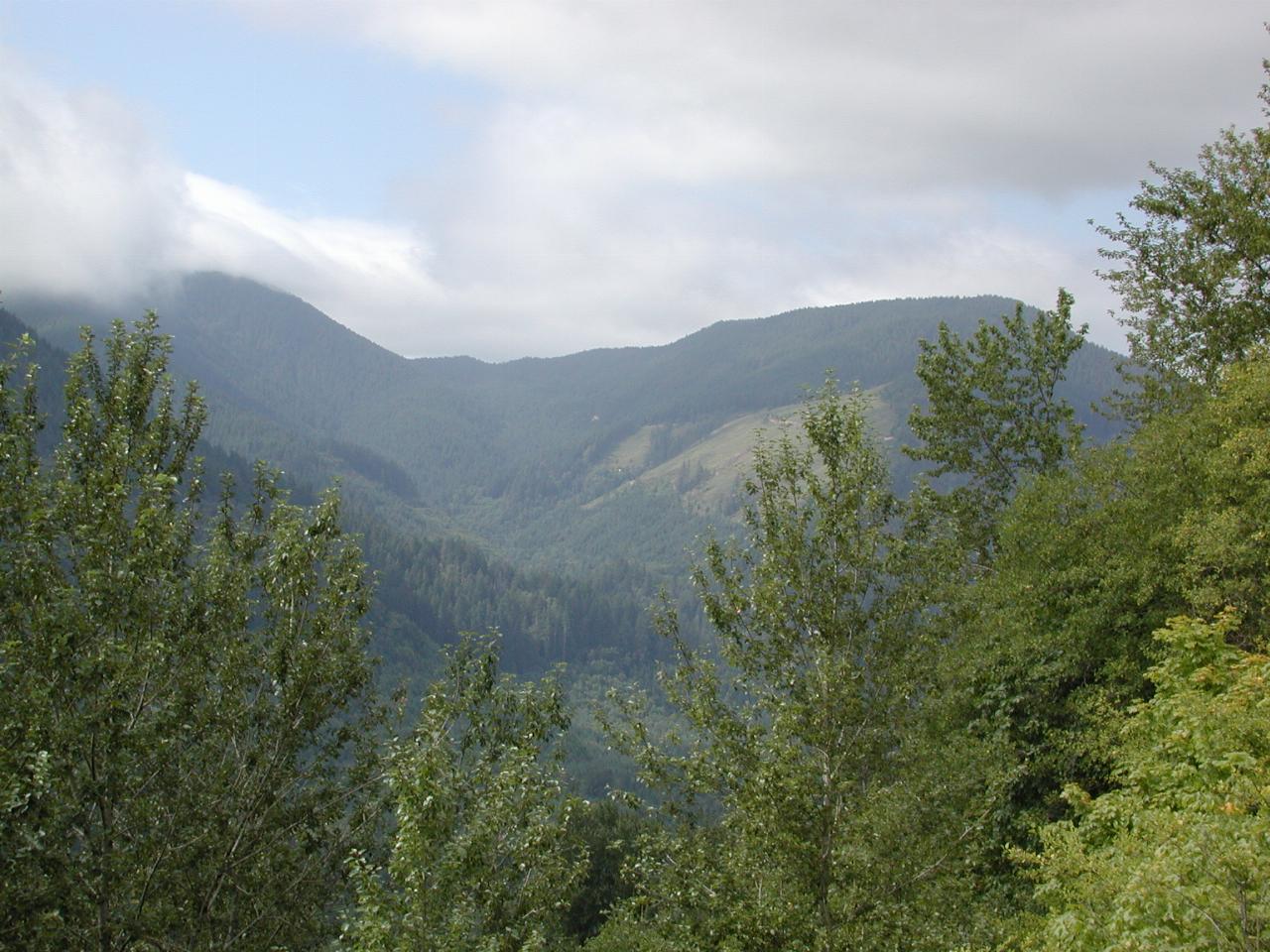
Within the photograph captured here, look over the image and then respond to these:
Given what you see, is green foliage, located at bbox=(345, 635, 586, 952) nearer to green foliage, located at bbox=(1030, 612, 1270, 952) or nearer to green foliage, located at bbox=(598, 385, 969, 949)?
green foliage, located at bbox=(598, 385, 969, 949)

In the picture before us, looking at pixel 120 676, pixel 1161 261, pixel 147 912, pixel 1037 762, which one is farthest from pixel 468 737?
pixel 1161 261

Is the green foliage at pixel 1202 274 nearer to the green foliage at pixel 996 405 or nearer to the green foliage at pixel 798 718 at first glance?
the green foliage at pixel 996 405

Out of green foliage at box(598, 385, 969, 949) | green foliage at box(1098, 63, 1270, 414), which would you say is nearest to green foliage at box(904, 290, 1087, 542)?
green foliage at box(1098, 63, 1270, 414)

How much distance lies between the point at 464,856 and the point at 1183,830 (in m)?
8.73

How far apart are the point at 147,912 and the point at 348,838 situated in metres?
3.74

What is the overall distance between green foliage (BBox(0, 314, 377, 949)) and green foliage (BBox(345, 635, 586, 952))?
6.82 ft

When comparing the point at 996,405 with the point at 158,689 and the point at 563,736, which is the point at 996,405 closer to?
the point at 563,736

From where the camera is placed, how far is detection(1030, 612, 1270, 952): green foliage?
8547mm

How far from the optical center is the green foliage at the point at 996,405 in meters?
33.2

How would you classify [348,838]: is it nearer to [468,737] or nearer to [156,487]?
[468,737]

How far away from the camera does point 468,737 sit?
1798cm

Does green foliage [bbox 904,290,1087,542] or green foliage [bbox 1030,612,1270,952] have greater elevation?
green foliage [bbox 904,290,1087,542]

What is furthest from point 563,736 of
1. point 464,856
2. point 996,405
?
point 996,405

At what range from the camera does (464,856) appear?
12078mm
